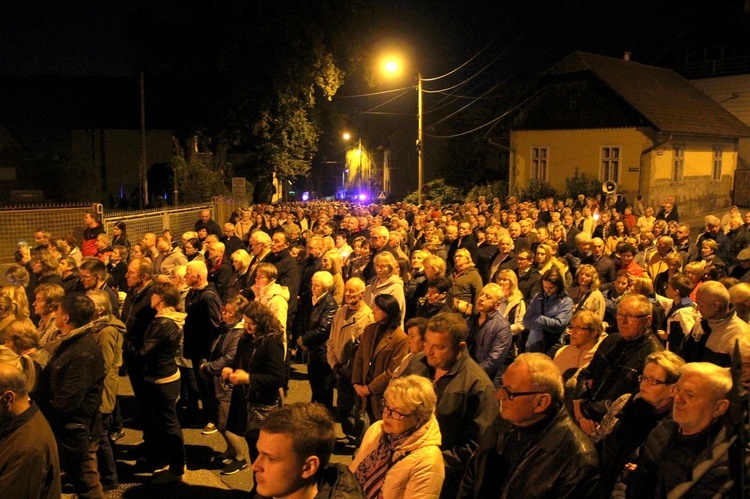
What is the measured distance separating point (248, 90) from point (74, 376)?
81.0ft

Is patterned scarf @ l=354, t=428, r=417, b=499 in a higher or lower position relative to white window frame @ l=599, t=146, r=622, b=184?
lower

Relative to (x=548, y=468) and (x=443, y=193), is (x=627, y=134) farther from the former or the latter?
(x=548, y=468)

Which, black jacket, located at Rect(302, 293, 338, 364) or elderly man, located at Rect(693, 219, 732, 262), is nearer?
black jacket, located at Rect(302, 293, 338, 364)

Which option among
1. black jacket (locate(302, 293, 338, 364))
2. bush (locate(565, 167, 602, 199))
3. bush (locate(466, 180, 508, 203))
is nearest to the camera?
black jacket (locate(302, 293, 338, 364))

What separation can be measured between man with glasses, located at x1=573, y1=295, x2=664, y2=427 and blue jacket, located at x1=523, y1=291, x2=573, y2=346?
5.29 ft

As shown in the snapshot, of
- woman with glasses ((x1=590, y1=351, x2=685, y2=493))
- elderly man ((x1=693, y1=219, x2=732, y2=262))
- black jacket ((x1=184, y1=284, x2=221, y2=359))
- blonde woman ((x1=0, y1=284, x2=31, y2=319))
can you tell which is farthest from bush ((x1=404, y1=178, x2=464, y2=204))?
woman with glasses ((x1=590, y1=351, x2=685, y2=493))

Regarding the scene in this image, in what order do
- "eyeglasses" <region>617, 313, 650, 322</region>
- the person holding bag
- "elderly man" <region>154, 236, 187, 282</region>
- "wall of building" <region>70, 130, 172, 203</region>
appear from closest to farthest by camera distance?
"eyeglasses" <region>617, 313, 650, 322</region> < the person holding bag < "elderly man" <region>154, 236, 187, 282</region> < "wall of building" <region>70, 130, 172, 203</region>

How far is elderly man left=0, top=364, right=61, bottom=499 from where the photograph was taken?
3455 mm

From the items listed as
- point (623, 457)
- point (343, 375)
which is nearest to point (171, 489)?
point (343, 375)

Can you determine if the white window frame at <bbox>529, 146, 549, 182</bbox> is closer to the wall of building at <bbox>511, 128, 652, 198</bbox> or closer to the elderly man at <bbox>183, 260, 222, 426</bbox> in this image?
the wall of building at <bbox>511, 128, 652, 198</bbox>

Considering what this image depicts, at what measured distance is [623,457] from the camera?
3863 millimetres

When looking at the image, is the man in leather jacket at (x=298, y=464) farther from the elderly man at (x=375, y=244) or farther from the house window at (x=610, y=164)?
the house window at (x=610, y=164)

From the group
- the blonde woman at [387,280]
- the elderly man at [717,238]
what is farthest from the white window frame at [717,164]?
the blonde woman at [387,280]

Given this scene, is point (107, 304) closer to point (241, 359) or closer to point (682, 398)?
point (241, 359)
